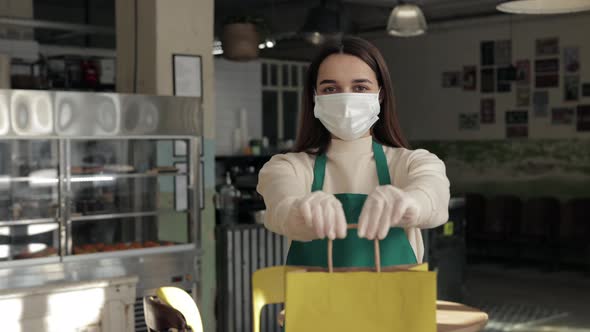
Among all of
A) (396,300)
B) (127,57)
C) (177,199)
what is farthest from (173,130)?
(396,300)

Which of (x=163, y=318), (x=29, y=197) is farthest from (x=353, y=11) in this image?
(x=163, y=318)

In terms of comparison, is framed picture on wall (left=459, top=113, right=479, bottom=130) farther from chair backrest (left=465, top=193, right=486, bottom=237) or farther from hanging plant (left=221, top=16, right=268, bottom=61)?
hanging plant (left=221, top=16, right=268, bottom=61)

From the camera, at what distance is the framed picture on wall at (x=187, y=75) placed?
6555 millimetres

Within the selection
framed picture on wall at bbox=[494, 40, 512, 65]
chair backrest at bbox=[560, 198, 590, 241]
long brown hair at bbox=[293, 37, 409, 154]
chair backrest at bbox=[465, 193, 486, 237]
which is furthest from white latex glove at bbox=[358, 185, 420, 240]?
framed picture on wall at bbox=[494, 40, 512, 65]

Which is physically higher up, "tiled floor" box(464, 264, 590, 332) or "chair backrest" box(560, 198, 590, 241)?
"chair backrest" box(560, 198, 590, 241)

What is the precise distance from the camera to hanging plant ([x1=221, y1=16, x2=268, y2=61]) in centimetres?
724

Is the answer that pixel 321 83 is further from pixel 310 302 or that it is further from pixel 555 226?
pixel 555 226

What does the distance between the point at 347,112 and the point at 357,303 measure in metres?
0.47

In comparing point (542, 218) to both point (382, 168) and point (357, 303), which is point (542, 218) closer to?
point (382, 168)

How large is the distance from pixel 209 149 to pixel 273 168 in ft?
16.6

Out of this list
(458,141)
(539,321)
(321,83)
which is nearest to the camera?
(321,83)

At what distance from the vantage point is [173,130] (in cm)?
596

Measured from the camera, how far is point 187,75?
21.7 ft

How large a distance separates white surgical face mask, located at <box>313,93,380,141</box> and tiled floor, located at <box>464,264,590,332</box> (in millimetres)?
5827
